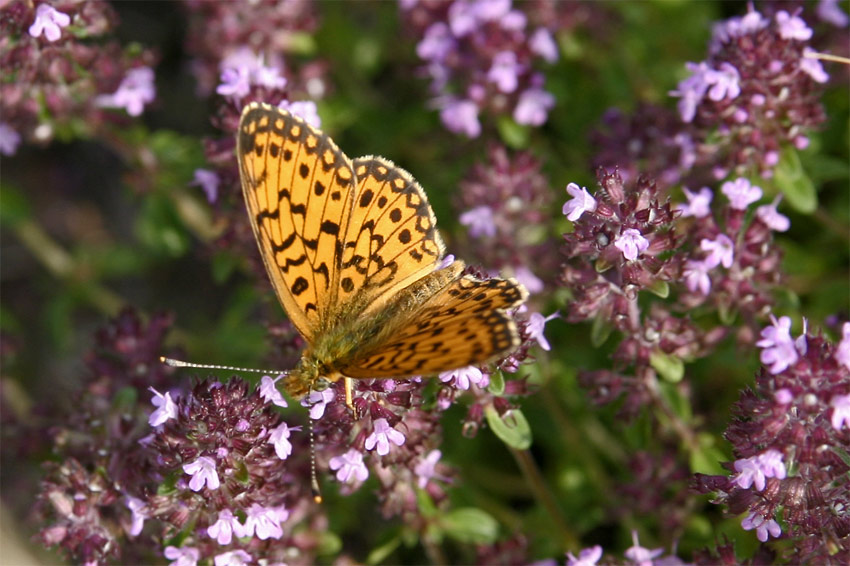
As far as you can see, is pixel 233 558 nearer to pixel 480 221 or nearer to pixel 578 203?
pixel 578 203

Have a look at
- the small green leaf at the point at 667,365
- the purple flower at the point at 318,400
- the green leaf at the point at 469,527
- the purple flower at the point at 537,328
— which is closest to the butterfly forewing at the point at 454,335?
the purple flower at the point at 318,400

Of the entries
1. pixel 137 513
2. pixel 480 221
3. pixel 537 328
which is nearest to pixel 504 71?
pixel 480 221

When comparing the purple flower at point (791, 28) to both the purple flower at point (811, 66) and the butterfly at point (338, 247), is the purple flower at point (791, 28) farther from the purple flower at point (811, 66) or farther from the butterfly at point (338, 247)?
the butterfly at point (338, 247)

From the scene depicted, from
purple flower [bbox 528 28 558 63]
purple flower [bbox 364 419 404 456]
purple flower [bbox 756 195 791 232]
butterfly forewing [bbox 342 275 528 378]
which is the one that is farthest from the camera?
purple flower [bbox 528 28 558 63]

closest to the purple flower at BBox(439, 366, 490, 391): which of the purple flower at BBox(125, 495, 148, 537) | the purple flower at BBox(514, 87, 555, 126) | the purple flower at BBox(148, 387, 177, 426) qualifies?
the purple flower at BBox(148, 387, 177, 426)

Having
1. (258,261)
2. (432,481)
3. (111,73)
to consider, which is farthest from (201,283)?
(432,481)

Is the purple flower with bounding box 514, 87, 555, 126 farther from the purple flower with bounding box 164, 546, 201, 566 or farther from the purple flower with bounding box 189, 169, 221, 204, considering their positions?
the purple flower with bounding box 164, 546, 201, 566
